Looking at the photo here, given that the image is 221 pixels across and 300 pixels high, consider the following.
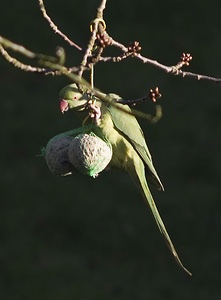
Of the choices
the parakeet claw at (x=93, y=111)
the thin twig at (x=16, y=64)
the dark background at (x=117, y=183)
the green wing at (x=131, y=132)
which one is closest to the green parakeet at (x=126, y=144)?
the green wing at (x=131, y=132)

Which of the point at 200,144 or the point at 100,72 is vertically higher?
the point at 100,72

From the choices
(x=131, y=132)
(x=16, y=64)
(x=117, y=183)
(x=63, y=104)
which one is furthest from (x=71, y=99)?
(x=117, y=183)

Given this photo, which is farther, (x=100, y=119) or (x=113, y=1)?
(x=113, y=1)

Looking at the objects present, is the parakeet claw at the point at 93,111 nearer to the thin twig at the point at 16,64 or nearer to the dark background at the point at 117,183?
the thin twig at the point at 16,64

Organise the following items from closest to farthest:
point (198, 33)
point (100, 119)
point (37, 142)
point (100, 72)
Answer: point (100, 119) < point (37, 142) < point (100, 72) < point (198, 33)

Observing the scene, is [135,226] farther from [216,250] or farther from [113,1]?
[113,1]

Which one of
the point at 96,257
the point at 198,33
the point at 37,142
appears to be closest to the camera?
the point at 96,257

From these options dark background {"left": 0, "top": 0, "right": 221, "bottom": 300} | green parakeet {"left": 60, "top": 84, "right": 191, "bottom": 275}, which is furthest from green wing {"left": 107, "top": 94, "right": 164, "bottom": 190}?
dark background {"left": 0, "top": 0, "right": 221, "bottom": 300}

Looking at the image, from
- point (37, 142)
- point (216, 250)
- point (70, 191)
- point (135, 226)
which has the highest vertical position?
point (37, 142)

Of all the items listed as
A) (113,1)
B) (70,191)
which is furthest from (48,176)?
(113,1)
